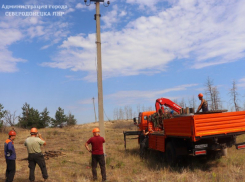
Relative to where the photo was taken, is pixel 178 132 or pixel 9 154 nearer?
pixel 9 154

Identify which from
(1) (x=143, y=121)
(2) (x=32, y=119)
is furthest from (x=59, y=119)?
(1) (x=143, y=121)

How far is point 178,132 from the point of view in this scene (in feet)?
25.3

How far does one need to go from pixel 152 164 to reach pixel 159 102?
3666mm

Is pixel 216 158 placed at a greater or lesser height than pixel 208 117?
lesser

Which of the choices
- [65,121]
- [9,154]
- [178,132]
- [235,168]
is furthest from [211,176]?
[65,121]

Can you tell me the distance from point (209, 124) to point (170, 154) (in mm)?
2363

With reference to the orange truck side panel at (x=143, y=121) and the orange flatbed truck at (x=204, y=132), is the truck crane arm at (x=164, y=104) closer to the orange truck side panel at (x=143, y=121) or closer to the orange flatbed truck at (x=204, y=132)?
the orange truck side panel at (x=143, y=121)

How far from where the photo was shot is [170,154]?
8688 mm

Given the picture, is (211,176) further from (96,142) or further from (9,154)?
(9,154)

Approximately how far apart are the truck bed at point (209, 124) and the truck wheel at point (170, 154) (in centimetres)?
90

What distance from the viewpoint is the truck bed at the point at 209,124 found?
683 cm

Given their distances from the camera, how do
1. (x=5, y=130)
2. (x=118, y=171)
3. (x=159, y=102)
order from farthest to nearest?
1. (x=5, y=130)
2. (x=159, y=102)
3. (x=118, y=171)

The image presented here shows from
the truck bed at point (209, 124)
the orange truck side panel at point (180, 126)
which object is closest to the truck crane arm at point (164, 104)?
the orange truck side panel at point (180, 126)

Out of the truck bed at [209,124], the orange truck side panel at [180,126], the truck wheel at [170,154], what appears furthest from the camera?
the truck wheel at [170,154]
